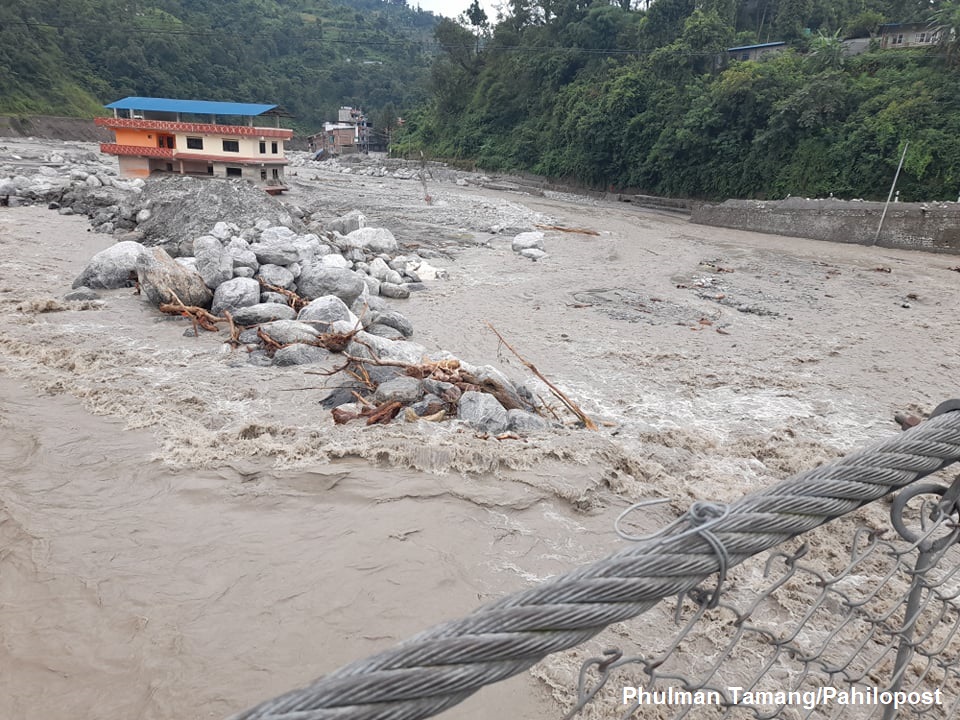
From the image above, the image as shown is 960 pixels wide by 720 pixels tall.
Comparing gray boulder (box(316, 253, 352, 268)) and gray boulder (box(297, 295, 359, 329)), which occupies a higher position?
gray boulder (box(316, 253, 352, 268))

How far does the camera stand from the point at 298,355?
6191 mm

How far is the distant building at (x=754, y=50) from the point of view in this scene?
3092 centimetres

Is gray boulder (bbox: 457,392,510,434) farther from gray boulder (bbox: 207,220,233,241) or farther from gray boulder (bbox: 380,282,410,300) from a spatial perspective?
gray boulder (bbox: 207,220,233,241)

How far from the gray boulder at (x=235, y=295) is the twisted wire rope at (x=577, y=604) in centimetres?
755

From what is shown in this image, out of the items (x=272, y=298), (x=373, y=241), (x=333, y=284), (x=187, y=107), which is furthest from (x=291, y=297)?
(x=187, y=107)

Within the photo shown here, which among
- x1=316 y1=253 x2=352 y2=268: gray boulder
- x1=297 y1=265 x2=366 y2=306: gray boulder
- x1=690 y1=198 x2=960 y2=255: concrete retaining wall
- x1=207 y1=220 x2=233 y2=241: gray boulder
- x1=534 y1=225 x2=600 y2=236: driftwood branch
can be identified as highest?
x1=690 y1=198 x2=960 y2=255: concrete retaining wall

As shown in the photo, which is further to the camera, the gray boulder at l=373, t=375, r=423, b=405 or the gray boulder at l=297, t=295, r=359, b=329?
the gray boulder at l=297, t=295, r=359, b=329

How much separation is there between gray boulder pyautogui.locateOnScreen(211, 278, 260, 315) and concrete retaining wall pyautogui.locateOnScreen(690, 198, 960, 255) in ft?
59.5

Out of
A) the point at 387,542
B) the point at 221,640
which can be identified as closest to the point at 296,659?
the point at 221,640

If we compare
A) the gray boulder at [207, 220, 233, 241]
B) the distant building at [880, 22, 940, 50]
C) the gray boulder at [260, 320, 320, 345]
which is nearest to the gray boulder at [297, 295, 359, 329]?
the gray boulder at [260, 320, 320, 345]

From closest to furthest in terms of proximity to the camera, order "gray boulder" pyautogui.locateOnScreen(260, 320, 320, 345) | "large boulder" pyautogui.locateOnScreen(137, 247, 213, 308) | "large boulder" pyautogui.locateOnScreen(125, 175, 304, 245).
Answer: "gray boulder" pyautogui.locateOnScreen(260, 320, 320, 345)
"large boulder" pyautogui.locateOnScreen(137, 247, 213, 308)
"large boulder" pyautogui.locateOnScreen(125, 175, 304, 245)

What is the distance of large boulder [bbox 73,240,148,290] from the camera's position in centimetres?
834

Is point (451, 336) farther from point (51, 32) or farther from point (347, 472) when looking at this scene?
point (51, 32)

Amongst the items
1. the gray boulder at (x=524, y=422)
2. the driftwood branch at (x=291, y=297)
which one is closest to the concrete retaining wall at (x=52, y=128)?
the driftwood branch at (x=291, y=297)
